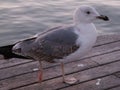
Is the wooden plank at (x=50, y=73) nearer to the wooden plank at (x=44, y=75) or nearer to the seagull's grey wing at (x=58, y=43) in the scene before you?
the wooden plank at (x=44, y=75)

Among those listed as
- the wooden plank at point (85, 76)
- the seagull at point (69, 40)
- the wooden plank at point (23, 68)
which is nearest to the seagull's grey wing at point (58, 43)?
the seagull at point (69, 40)

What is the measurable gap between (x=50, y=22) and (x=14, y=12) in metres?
0.87

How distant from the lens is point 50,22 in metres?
7.60

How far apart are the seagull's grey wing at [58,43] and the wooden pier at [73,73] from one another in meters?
0.37

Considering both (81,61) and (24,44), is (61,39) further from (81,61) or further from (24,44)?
(81,61)

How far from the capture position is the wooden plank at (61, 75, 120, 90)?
3.97m

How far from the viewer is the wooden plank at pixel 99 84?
3.97 metres

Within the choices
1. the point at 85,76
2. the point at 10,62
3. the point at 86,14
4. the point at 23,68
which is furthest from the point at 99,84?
the point at 10,62

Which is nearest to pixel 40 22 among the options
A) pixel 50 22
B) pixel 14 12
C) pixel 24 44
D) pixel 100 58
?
pixel 50 22

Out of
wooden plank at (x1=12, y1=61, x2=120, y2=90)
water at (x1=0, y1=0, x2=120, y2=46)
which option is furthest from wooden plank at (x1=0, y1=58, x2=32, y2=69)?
water at (x1=0, y1=0, x2=120, y2=46)

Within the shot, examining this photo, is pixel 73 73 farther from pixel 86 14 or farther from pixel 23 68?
pixel 86 14

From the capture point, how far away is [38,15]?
792cm

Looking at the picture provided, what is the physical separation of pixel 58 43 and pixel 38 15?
4150 mm

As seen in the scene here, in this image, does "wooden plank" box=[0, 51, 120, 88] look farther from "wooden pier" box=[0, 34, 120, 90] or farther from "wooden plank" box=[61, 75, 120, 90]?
"wooden plank" box=[61, 75, 120, 90]
